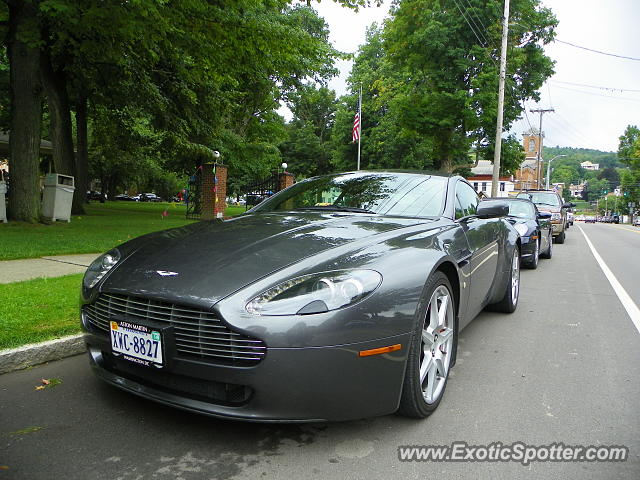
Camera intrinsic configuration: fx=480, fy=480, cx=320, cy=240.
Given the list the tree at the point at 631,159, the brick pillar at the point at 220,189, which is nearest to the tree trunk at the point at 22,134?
the brick pillar at the point at 220,189

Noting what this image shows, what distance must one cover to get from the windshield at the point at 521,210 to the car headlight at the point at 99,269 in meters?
8.34

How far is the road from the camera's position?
2.12 meters

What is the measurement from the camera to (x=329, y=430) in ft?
8.07

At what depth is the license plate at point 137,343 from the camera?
7.17 ft

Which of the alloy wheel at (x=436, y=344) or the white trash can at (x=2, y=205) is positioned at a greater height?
the white trash can at (x=2, y=205)

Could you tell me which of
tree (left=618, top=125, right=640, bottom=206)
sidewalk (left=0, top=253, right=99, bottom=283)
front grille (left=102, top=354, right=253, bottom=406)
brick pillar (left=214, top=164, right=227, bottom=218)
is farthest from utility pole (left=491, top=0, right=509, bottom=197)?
tree (left=618, top=125, right=640, bottom=206)

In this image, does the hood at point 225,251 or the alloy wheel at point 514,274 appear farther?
the alloy wheel at point 514,274


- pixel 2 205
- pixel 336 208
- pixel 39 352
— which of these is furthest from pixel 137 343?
pixel 2 205

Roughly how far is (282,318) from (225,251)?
74cm

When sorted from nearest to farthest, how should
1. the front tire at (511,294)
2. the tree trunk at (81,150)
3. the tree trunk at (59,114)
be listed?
1. the front tire at (511,294)
2. the tree trunk at (59,114)
3. the tree trunk at (81,150)

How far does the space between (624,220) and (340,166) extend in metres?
81.9

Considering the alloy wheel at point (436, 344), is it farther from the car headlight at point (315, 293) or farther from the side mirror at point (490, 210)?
the side mirror at point (490, 210)

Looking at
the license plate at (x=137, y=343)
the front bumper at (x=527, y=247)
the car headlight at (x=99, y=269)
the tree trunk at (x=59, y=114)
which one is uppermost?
the tree trunk at (x=59, y=114)

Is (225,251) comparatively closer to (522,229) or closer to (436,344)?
(436,344)
